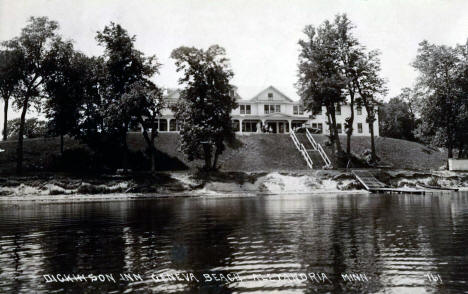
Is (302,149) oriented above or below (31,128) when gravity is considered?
below

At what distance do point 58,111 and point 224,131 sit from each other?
1912cm

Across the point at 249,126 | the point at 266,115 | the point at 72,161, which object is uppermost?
the point at 266,115

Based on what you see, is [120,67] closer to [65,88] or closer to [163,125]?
[65,88]

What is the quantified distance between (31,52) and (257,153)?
30071 millimetres

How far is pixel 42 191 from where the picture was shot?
1457 inches

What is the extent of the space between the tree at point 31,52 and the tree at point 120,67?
16.8 feet

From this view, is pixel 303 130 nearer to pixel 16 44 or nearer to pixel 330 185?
pixel 330 185

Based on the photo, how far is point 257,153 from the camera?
186 feet

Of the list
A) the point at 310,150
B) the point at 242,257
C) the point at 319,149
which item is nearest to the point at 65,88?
the point at 310,150

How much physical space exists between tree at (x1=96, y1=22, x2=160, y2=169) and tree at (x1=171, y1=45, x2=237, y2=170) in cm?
445

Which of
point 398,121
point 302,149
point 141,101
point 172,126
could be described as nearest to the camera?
point 141,101

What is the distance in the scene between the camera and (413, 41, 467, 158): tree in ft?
157

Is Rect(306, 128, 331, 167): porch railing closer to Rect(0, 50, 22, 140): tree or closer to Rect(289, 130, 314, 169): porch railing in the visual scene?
Rect(289, 130, 314, 169): porch railing

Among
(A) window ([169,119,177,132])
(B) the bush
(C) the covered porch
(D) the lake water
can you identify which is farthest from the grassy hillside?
(D) the lake water
